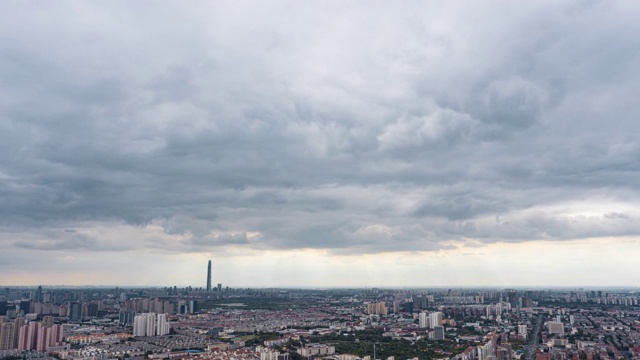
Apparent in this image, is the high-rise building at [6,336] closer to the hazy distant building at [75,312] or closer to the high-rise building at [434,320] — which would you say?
the hazy distant building at [75,312]

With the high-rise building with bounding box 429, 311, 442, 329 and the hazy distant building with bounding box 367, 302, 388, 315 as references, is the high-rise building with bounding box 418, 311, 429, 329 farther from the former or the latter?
the hazy distant building with bounding box 367, 302, 388, 315

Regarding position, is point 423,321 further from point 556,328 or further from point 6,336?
point 6,336

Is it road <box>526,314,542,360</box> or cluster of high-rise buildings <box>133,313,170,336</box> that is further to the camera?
cluster of high-rise buildings <box>133,313,170,336</box>

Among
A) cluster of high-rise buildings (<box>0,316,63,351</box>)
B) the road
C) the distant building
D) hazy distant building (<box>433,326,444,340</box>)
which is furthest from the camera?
the distant building

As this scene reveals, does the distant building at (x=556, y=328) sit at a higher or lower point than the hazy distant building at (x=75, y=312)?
higher

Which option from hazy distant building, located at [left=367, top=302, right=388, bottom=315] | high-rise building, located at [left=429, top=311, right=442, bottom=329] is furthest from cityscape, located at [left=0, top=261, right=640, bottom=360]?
hazy distant building, located at [left=367, top=302, right=388, bottom=315]

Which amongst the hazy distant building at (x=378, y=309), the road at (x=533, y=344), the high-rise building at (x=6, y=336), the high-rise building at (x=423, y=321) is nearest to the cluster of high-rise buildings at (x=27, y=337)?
the high-rise building at (x=6, y=336)

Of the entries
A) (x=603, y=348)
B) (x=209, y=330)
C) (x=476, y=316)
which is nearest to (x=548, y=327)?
(x=603, y=348)

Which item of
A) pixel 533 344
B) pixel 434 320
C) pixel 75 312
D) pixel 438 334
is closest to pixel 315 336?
pixel 438 334
